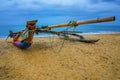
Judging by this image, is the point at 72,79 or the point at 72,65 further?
the point at 72,65

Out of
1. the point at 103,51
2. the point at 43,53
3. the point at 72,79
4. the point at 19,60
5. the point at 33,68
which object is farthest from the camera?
the point at 103,51

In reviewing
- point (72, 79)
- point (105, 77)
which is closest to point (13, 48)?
point (72, 79)

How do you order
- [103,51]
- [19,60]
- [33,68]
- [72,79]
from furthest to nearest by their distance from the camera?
[103,51], [19,60], [33,68], [72,79]

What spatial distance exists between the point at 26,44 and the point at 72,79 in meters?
3.29

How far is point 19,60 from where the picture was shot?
30.4 ft

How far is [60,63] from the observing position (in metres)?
9.17

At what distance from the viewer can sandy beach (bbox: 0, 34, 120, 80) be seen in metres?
8.07

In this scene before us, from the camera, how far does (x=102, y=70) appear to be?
8742 millimetres

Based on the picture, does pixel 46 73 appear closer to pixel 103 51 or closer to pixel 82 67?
pixel 82 67

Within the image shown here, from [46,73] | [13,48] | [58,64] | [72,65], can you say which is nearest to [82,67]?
[72,65]

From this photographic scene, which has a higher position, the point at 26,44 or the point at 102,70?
the point at 26,44

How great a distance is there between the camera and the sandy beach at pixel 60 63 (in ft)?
26.5

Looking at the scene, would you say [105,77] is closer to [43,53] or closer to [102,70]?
[102,70]

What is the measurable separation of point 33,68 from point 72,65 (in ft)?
5.18
